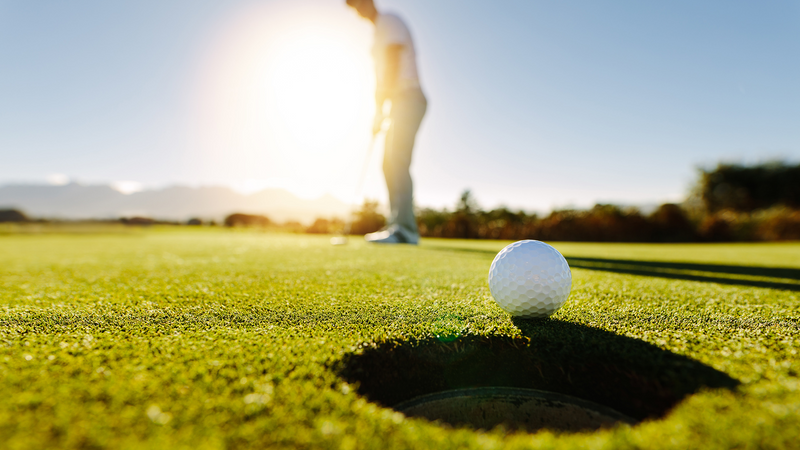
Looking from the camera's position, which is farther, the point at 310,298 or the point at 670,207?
the point at 670,207

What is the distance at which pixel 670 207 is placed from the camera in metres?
17.2

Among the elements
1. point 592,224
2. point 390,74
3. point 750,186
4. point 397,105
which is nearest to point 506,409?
point 397,105

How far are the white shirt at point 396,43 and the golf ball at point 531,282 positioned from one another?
623 cm

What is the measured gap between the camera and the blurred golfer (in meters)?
7.41

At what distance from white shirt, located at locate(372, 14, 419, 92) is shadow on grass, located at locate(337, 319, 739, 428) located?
6.76m

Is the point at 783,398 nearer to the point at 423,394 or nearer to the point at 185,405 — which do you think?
the point at 423,394

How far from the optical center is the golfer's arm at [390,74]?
24.4 ft

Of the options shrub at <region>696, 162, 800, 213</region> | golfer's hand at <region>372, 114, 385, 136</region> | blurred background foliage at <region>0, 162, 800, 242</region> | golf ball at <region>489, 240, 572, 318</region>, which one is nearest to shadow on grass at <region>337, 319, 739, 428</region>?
golf ball at <region>489, 240, 572, 318</region>

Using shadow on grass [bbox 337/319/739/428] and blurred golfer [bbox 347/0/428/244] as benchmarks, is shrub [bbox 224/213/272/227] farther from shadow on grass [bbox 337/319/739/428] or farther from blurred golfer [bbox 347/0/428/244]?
shadow on grass [bbox 337/319/739/428]

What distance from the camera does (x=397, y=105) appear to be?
7.64m

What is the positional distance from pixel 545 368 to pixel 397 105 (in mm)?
6832

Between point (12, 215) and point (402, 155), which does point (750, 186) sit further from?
point (12, 215)

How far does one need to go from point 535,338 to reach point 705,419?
647 mm

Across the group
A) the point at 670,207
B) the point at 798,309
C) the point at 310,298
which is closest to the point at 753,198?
the point at 670,207
